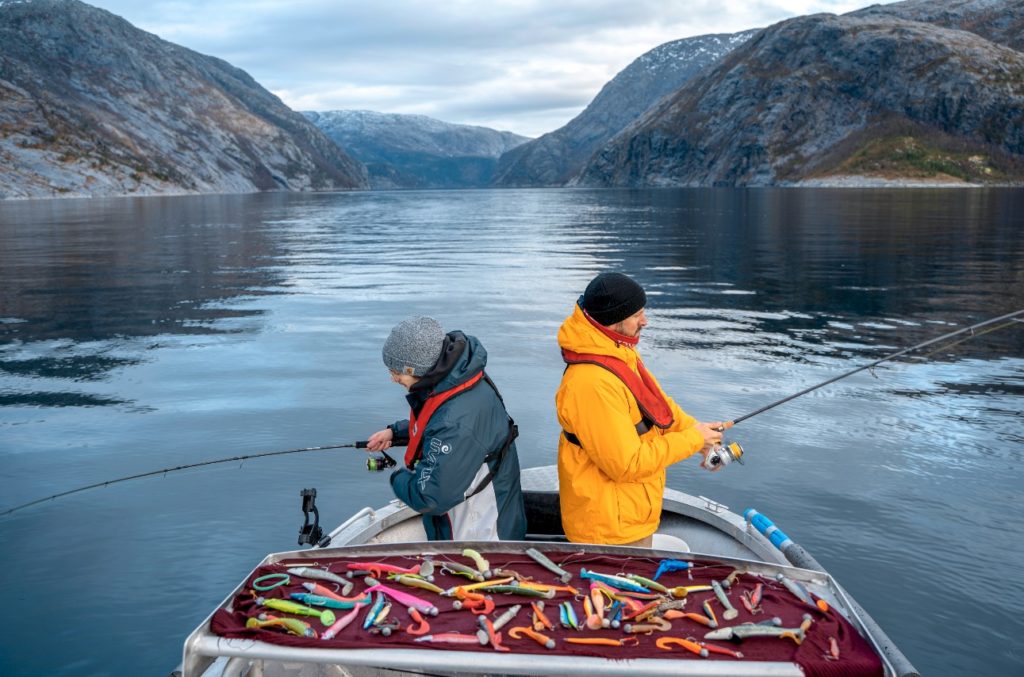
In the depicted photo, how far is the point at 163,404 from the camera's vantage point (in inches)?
591

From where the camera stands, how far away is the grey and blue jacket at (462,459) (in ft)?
18.7

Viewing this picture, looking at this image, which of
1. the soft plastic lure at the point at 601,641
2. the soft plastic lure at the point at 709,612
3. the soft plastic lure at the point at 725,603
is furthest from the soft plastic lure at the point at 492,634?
the soft plastic lure at the point at 725,603

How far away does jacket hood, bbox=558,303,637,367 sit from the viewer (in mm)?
5734

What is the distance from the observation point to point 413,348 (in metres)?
5.70

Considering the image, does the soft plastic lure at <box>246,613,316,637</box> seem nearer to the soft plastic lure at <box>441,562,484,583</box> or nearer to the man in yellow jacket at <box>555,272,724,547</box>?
the soft plastic lure at <box>441,562,484,583</box>

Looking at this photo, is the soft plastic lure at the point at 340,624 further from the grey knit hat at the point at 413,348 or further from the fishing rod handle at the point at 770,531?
the fishing rod handle at the point at 770,531

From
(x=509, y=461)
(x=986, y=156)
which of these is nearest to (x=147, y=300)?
(x=509, y=461)

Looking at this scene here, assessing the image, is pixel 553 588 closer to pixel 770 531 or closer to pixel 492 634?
pixel 492 634

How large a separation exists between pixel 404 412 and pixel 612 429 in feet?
31.0

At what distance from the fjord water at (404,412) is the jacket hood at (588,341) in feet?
13.7

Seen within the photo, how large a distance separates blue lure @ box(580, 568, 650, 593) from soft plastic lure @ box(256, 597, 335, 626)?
5.32ft

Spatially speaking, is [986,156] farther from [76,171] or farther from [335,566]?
[335,566]

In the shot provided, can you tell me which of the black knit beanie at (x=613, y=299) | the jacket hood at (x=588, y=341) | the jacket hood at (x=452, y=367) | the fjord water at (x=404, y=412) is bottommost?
the fjord water at (x=404, y=412)

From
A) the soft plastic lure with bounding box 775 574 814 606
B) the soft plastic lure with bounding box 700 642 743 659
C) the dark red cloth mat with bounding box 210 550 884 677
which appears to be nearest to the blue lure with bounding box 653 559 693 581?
the dark red cloth mat with bounding box 210 550 884 677
